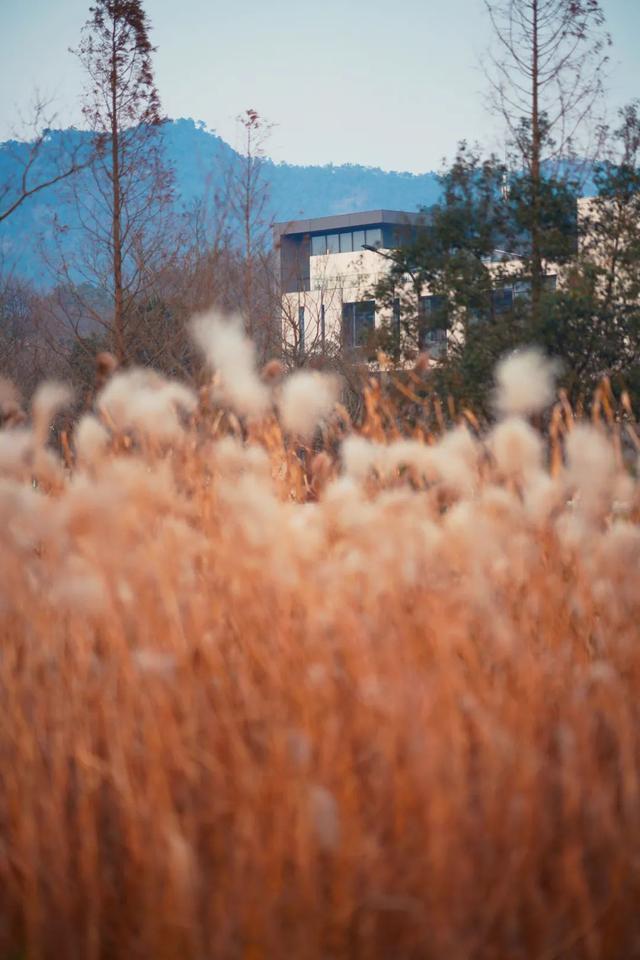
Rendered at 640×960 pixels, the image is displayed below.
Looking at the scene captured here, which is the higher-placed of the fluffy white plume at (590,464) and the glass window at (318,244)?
the glass window at (318,244)

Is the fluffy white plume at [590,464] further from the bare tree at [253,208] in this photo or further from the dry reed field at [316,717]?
the bare tree at [253,208]

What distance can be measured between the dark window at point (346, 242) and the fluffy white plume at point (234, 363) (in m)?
45.9

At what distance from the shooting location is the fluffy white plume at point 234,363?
10.4ft

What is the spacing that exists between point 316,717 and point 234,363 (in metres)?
1.38

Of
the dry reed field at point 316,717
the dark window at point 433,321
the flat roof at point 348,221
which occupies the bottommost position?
the dry reed field at point 316,717

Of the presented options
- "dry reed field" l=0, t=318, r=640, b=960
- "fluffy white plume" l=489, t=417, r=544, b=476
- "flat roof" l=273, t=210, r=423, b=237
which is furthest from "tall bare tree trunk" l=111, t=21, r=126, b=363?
"flat roof" l=273, t=210, r=423, b=237

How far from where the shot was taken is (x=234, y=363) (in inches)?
128

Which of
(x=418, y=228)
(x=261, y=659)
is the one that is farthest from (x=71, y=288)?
(x=261, y=659)

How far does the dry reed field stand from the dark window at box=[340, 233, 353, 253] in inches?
1833

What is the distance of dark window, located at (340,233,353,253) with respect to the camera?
48.6 meters

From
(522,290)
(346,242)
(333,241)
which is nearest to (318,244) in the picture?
(333,241)

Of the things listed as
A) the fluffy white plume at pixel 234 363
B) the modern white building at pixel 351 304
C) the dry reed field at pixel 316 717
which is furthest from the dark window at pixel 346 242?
the dry reed field at pixel 316 717

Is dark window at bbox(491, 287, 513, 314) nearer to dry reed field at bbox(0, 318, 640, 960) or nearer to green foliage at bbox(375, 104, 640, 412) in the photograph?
green foliage at bbox(375, 104, 640, 412)

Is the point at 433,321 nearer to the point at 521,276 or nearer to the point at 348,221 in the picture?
the point at 521,276
